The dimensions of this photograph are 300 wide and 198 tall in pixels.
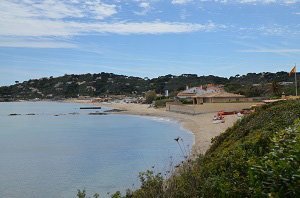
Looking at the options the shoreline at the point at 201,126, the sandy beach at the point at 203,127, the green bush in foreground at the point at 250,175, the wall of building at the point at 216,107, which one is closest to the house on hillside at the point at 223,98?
the wall of building at the point at 216,107

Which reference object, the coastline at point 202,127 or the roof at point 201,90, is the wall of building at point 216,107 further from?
the roof at point 201,90

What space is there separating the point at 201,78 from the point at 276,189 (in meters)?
164

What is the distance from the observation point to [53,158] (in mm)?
29484

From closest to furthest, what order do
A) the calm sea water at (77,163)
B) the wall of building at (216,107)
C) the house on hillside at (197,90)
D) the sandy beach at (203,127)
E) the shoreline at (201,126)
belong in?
the calm sea water at (77,163) < the shoreline at (201,126) < the sandy beach at (203,127) < the wall of building at (216,107) < the house on hillside at (197,90)

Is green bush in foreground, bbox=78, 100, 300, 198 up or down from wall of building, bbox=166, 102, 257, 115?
up

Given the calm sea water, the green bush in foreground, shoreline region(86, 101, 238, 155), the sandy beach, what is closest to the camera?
the green bush in foreground

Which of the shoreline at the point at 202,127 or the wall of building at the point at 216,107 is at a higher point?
the wall of building at the point at 216,107

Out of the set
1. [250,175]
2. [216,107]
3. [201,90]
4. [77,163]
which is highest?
[201,90]

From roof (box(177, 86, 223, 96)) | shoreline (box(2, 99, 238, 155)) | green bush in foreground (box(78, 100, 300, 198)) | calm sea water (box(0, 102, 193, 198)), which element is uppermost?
roof (box(177, 86, 223, 96))

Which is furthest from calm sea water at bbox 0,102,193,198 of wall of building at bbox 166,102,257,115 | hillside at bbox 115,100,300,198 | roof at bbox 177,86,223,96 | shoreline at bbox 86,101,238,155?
roof at bbox 177,86,223,96

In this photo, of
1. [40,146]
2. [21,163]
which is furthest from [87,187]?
[40,146]

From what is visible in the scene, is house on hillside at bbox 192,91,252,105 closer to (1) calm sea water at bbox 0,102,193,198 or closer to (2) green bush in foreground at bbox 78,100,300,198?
(1) calm sea water at bbox 0,102,193,198

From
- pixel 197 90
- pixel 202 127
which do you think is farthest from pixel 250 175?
pixel 197 90

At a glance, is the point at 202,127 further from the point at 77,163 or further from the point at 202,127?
the point at 77,163
